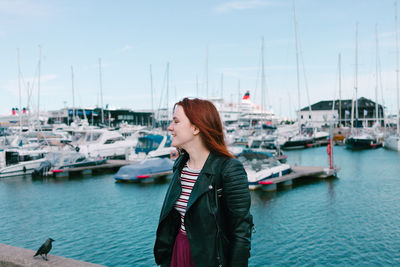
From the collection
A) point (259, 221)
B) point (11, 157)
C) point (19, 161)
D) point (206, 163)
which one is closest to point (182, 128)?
point (206, 163)

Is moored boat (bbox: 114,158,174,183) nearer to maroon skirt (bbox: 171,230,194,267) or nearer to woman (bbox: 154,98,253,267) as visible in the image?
maroon skirt (bbox: 171,230,194,267)

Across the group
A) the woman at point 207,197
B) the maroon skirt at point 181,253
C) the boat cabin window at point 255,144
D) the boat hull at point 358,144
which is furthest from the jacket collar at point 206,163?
the boat hull at point 358,144

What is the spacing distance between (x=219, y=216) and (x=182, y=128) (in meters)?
0.72

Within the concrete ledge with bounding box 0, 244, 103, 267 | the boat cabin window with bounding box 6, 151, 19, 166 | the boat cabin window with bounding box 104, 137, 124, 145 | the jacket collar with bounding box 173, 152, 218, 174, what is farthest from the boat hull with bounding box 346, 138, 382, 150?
the jacket collar with bounding box 173, 152, 218, 174

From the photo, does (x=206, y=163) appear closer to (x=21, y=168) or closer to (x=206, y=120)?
(x=206, y=120)

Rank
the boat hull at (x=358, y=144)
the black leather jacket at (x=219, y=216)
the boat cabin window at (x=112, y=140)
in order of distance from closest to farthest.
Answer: the black leather jacket at (x=219, y=216), the boat cabin window at (x=112, y=140), the boat hull at (x=358, y=144)

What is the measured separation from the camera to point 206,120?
264 centimetres

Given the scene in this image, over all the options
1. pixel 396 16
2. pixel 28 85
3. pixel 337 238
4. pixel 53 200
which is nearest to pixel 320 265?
pixel 337 238

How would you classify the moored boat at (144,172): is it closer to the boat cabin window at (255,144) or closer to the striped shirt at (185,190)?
the boat cabin window at (255,144)

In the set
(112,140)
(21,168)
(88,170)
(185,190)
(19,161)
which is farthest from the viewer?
(112,140)

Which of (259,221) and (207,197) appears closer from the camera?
(207,197)

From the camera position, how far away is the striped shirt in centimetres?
269

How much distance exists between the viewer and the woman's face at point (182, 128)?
2.68m

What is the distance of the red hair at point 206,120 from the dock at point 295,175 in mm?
18160
